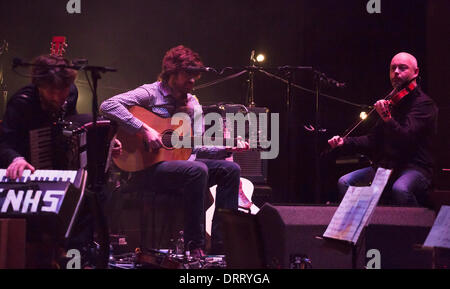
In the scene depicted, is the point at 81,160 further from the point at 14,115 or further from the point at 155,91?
the point at 155,91

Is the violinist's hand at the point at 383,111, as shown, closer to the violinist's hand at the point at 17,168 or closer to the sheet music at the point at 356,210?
the sheet music at the point at 356,210

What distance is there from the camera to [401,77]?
4539 millimetres

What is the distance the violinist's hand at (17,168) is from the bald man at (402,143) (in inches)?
85.9

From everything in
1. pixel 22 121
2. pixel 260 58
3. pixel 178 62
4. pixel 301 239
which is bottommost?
pixel 301 239

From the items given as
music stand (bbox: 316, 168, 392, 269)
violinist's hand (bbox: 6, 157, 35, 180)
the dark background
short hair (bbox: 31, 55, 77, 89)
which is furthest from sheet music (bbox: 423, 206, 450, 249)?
the dark background

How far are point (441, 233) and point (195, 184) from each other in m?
1.80

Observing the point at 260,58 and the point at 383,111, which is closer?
the point at 383,111

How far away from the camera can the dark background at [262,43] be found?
20.6ft

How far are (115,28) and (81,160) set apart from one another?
12.3 feet

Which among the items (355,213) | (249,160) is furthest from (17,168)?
(249,160)

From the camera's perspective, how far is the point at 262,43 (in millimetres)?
6918
